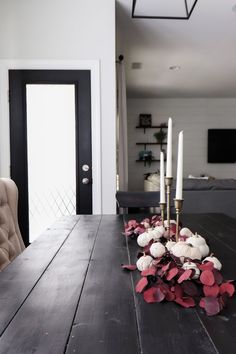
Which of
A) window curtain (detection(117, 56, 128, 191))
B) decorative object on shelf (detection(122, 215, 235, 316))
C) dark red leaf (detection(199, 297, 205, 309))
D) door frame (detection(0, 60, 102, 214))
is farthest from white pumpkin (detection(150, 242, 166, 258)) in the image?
window curtain (detection(117, 56, 128, 191))

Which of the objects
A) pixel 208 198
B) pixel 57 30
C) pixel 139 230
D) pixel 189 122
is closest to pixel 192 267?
pixel 139 230

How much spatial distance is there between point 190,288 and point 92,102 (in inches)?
95.1

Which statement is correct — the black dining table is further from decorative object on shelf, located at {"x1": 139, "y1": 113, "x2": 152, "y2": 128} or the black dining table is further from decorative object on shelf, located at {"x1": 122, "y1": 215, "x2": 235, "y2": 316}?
decorative object on shelf, located at {"x1": 139, "y1": 113, "x2": 152, "y2": 128}

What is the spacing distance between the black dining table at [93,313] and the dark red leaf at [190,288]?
1.8 inches

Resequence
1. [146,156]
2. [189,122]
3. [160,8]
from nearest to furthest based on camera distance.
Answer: [160,8] < [146,156] < [189,122]

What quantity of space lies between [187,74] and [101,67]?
9.88ft

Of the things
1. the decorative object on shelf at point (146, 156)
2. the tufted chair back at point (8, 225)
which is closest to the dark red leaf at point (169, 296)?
the tufted chair back at point (8, 225)

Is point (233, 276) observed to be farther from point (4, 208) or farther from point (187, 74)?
point (187, 74)

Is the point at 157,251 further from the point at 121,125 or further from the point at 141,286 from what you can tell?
Result: the point at 121,125

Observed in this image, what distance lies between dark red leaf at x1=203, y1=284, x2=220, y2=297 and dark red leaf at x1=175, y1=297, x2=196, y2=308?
39 mm

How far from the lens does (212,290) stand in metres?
0.70

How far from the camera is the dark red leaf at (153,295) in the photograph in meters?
0.70

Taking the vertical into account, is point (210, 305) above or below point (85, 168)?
below

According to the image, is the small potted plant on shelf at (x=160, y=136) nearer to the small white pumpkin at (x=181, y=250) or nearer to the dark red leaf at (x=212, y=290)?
the small white pumpkin at (x=181, y=250)
